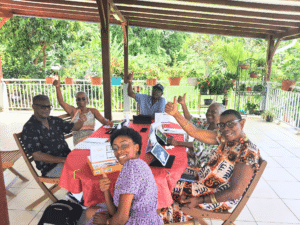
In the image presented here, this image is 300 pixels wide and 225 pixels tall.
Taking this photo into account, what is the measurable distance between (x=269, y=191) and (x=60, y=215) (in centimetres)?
242

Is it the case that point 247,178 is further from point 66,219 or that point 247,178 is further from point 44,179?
point 44,179

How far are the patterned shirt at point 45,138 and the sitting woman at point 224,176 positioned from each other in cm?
128

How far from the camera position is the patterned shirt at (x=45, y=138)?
2.08 metres

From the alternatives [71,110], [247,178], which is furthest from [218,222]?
[71,110]

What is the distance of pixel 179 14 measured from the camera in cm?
463

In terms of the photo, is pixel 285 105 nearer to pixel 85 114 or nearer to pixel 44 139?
pixel 85 114

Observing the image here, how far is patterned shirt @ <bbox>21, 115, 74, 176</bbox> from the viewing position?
2.08 meters

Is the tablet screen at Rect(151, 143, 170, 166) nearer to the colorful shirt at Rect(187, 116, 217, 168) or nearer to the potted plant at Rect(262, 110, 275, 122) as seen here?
the colorful shirt at Rect(187, 116, 217, 168)

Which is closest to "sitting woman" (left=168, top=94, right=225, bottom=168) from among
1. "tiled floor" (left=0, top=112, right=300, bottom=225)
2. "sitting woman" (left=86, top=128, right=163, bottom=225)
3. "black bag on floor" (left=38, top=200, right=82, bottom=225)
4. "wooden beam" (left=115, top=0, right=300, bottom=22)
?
"tiled floor" (left=0, top=112, right=300, bottom=225)

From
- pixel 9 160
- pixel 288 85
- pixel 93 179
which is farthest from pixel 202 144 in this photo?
pixel 288 85

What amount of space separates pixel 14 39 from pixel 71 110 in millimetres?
7980

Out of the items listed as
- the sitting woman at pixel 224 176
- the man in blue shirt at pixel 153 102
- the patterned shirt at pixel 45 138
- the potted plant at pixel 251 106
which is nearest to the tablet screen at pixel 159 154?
the sitting woman at pixel 224 176

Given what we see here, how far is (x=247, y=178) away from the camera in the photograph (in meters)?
1.42

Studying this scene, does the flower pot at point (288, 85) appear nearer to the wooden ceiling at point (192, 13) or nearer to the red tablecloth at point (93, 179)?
the wooden ceiling at point (192, 13)
